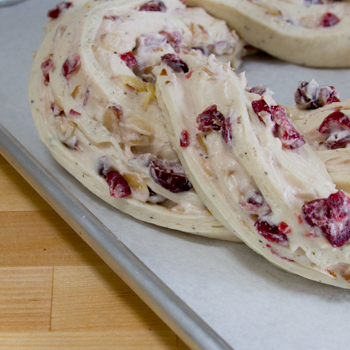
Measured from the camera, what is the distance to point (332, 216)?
1319 millimetres

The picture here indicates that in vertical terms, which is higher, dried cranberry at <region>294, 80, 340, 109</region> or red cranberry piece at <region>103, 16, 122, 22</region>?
red cranberry piece at <region>103, 16, 122, 22</region>

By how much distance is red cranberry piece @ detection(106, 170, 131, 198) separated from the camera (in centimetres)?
164

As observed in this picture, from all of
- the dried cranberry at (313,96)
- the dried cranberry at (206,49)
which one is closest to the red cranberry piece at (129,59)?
the dried cranberry at (206,49)

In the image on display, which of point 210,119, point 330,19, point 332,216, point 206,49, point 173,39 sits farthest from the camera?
point 330,19

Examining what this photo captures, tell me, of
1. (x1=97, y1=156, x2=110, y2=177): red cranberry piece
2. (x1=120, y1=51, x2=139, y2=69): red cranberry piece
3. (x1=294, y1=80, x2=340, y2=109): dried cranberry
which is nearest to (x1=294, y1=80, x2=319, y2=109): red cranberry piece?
(x1=294, y1=80, x2=340, y2=109): dried cranberry

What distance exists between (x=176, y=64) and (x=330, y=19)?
1.05m

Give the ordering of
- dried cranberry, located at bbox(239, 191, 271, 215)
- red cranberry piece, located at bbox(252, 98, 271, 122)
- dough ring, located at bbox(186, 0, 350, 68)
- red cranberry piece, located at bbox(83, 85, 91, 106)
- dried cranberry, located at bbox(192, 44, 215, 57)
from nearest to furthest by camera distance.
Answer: dried cranberry, located at bbox(239, 191, 271, 215) → red cranberry piece, located at bbox(252, 98, 271, 122) → red cranberry piece, located at bbox(83, 85, 91, 106) → dried cranberry, located at bbox(192, 44, 215, 57) → dough ring, located at bbox(186, 0, 350, 68)

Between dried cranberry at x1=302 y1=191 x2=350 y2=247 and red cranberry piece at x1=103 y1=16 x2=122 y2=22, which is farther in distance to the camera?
red cranberry piece at x1=103 y1=16 x2=122 y2=22

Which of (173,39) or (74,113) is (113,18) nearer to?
(173,39)

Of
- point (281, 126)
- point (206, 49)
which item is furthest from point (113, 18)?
point (281, 126)

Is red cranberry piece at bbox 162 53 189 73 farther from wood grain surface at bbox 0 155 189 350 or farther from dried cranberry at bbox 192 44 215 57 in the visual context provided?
wood grain surface at bbox 0 155 189 350

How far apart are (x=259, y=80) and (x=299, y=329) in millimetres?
1350

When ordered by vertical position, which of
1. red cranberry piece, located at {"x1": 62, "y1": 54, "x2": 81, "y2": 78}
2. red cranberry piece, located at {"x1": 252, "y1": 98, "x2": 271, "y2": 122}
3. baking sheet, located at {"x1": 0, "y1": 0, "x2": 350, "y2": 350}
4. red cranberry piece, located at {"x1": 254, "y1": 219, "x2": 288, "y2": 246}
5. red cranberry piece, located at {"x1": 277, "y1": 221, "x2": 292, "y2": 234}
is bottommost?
baking sheet, located at {"x1": 0, "y1": 0, "x2": 350, "y2": 350}

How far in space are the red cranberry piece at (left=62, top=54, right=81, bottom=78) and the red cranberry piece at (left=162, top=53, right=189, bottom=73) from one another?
32 centimetres
